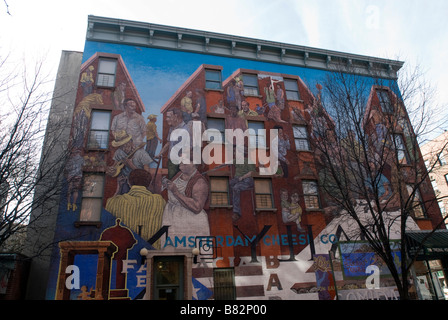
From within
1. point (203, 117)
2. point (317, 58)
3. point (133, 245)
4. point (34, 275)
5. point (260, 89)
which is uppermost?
point (317, 58)

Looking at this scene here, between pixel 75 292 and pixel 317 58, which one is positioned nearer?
pixel 75 292

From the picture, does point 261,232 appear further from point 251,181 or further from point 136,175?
point 136,175

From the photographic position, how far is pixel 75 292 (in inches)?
488

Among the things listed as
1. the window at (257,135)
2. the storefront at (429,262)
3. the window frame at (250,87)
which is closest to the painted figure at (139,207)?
the window at (257,135)

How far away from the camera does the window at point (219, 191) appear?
15484 mm

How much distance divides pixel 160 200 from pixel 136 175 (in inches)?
68.0

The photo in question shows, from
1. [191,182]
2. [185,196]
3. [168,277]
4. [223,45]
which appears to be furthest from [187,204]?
[223,45]

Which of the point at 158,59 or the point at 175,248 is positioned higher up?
the point at 158,59

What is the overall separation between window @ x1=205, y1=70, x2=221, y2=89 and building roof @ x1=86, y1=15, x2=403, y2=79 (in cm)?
136

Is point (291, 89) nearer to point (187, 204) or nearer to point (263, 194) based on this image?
point (263, 194)

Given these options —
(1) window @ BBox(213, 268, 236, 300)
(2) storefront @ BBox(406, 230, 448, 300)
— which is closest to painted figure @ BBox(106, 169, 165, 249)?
(1) window @ BBox(213, 268, 236, 300)

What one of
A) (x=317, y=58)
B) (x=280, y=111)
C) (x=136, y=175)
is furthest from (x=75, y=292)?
(x=317, y=58)

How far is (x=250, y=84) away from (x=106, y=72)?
28.0 ft

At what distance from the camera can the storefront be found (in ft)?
49.6
